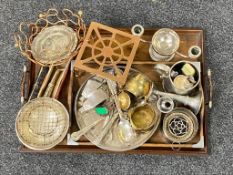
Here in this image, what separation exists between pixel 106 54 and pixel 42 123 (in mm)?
258

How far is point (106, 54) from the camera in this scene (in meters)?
1.07

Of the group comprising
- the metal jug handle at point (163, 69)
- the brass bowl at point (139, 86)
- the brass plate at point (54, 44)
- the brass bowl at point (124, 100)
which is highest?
the brass plate at point (54, 44)

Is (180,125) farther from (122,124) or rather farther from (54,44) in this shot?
(54,44)

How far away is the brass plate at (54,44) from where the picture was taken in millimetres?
1143

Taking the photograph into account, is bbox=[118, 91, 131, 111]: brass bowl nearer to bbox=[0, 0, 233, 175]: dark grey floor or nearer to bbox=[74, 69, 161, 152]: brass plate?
bbox=[74, 69, 161, 152]: brass plate

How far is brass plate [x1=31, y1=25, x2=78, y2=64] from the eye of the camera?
1.14m

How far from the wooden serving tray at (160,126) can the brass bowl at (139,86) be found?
0.05 meters

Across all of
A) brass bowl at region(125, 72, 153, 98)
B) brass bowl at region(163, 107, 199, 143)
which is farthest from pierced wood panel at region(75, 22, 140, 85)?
brass bowl at region(163, 107, 199, 143)

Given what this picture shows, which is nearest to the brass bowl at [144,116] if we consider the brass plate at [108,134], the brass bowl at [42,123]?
the brass plate at [108,134]

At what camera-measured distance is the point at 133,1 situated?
4.50 ft

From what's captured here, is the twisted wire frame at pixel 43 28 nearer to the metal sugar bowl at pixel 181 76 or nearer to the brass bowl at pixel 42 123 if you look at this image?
the brass bowl at pixel 42 123

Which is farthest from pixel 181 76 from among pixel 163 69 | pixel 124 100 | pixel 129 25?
pixel 129 25

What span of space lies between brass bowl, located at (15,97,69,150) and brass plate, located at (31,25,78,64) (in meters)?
0.11

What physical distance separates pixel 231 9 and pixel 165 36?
0.33 metres
